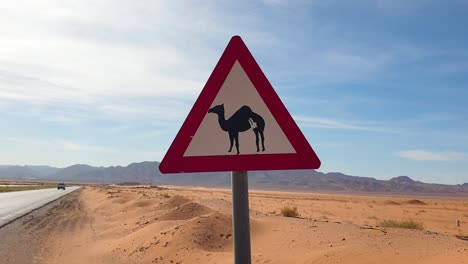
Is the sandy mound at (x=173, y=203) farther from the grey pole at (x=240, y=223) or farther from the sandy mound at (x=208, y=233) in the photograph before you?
the grey pole at (x=240, y=223)

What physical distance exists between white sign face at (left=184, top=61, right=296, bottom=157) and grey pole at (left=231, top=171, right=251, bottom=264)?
0.77ft

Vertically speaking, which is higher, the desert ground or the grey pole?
the grey pole

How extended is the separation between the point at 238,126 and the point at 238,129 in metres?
0.02

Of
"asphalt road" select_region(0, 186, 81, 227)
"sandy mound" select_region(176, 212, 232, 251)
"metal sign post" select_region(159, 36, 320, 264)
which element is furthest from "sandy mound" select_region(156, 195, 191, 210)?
"metal sign post" select_region(159, 36, 320, 264)

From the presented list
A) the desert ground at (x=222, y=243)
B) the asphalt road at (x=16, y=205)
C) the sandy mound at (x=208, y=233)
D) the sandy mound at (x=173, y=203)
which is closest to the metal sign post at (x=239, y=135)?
the desert ground at (x=222, y=243)

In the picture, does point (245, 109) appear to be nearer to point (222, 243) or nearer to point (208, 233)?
point (222, 243)

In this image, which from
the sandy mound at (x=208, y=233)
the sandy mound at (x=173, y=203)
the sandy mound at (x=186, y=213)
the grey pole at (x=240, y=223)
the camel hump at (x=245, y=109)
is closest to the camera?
the grey pole at (x=240, y=223)

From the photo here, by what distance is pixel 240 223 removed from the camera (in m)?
2.86

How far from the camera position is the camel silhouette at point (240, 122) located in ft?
9.52

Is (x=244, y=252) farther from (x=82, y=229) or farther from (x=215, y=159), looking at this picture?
(x=82, y=229)

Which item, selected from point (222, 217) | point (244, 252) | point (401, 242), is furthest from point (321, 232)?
point (244, 252)

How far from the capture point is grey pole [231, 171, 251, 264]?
9.39 ft

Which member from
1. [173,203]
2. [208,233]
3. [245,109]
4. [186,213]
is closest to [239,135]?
[245,109]

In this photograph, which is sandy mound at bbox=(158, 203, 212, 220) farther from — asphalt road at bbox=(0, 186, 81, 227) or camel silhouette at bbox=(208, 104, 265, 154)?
camel silhouette at bbox=(208, 104, 265, 154)
